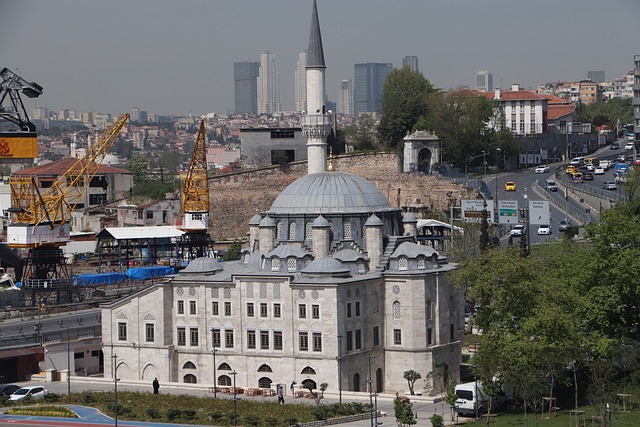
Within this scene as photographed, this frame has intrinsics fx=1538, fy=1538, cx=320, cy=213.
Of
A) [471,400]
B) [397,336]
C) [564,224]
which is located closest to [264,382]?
[397,336]

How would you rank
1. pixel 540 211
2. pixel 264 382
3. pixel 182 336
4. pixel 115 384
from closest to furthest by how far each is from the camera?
pixel 115 384 < pixel 264 382 < pixel 182 336 < pixel 540 211

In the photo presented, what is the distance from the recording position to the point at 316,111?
84188 mm

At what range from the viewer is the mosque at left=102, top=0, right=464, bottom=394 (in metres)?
64.2

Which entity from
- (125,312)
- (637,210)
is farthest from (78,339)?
(637,210)

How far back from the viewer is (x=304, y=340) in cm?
6431

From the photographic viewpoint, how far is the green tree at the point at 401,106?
131m

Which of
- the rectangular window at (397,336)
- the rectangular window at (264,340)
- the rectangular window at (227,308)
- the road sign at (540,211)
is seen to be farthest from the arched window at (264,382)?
the road sign at (540,211)

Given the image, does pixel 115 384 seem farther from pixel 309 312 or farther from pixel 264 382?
pixel 309 312

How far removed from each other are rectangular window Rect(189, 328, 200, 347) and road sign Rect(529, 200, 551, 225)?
37634 millimetres

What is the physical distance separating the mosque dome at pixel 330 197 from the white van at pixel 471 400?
13.3m

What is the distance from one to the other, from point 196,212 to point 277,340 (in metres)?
54.5

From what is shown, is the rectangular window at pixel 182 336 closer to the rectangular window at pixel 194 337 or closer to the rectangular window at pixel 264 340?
the rectangular window at pixel 194 337

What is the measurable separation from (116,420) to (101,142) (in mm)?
64197

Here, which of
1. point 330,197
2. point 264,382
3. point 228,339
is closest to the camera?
point 264,382
